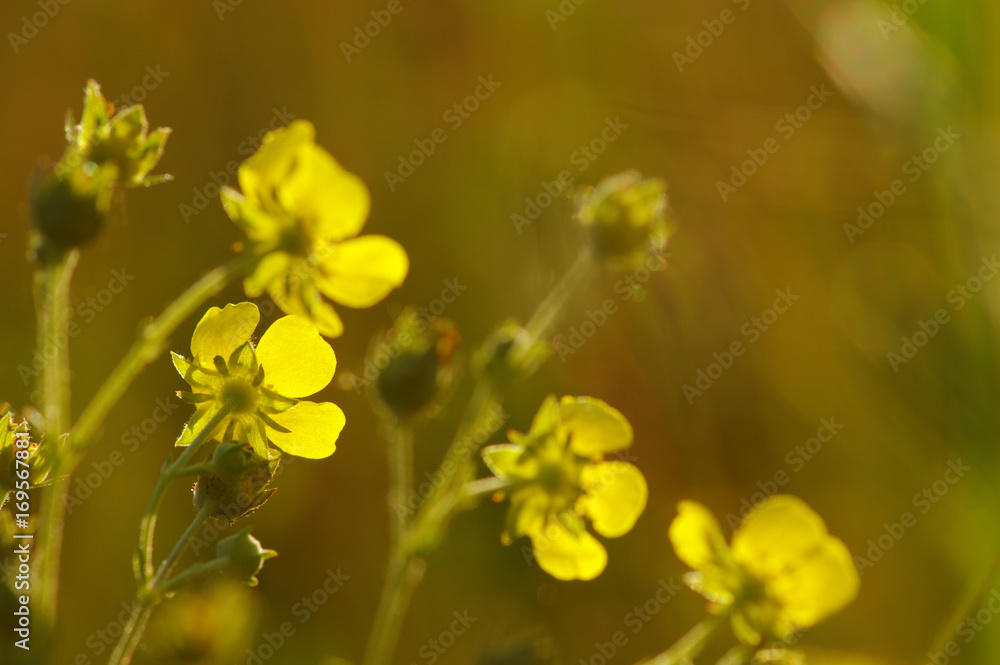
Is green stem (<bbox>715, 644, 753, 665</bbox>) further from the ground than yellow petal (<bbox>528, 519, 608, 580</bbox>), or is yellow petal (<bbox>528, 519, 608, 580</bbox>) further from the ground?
green stem (<bbox>715, 644, 753, 665</bbox>)

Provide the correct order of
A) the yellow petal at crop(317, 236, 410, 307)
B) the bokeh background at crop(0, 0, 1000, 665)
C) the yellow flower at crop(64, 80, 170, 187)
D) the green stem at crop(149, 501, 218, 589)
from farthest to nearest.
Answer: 1. the bokeh background at crop(0, 0, 1000, 665)
2. the yellow petal at crop(317, 236, 410, 307)
3. the yellow flower at crop(64, 80, 170, 187)
4. the green stem at crop(149, 501, 218, 589)

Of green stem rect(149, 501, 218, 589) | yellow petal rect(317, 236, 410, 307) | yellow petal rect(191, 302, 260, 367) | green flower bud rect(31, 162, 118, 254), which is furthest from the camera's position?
yellow petal rect(317, 236, 410, 307)

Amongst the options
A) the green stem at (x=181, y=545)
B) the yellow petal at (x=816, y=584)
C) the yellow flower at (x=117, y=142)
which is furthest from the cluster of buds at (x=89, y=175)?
the yellow petal at (x=816, y=584)

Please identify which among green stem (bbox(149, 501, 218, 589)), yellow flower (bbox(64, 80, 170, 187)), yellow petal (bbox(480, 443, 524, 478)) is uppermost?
yellow petal (bbox(480, 443, 524, 478))

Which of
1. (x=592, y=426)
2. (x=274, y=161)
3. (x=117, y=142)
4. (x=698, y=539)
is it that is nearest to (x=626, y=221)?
(x=592, y=426)

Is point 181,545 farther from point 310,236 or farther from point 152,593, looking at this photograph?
point 310,236

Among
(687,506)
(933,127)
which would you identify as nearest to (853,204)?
(933,127)

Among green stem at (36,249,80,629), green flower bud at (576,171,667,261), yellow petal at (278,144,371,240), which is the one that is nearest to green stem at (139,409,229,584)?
green stem at (36,249,80,629)

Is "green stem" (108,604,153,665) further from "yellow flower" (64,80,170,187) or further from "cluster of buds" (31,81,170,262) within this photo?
"yellow flower" (64,80,170,187)
